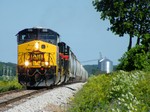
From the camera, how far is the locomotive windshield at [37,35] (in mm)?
28297

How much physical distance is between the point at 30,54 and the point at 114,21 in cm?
2199

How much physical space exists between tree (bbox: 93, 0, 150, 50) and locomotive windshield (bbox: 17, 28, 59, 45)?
19.7 metres

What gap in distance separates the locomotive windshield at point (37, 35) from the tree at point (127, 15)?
775 inches

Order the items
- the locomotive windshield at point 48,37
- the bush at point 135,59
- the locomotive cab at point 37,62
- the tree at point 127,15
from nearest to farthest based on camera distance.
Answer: the locomotive cab at point 37,62 < the locomotive windshield at point 48,37 < the bush at point 135,59 < the tree at point 127,15

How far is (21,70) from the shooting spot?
27703mm

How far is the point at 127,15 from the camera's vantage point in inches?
→ 1914

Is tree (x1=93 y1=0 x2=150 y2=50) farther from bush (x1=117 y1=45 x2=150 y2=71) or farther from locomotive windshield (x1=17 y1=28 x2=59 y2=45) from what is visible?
locomotive windshield (x1=17 y1=28 x2=59 y2=45)

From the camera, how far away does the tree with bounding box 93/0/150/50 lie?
4741cm

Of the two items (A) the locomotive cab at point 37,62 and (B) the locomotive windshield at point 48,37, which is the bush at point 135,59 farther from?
(A) the locomotive cab at point 37,62

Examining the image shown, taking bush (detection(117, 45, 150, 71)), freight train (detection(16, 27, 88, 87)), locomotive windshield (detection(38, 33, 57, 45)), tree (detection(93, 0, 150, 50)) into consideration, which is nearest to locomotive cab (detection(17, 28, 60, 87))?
freight train (detection(16, 27, 88, 87))

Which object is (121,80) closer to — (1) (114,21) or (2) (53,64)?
(2) (53,64)

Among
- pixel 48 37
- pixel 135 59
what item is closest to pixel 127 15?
pixel 135 59

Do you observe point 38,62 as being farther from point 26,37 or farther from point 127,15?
point 127,15

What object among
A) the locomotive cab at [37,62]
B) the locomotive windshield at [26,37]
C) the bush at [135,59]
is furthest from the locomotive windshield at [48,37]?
the bush at [135,59]
